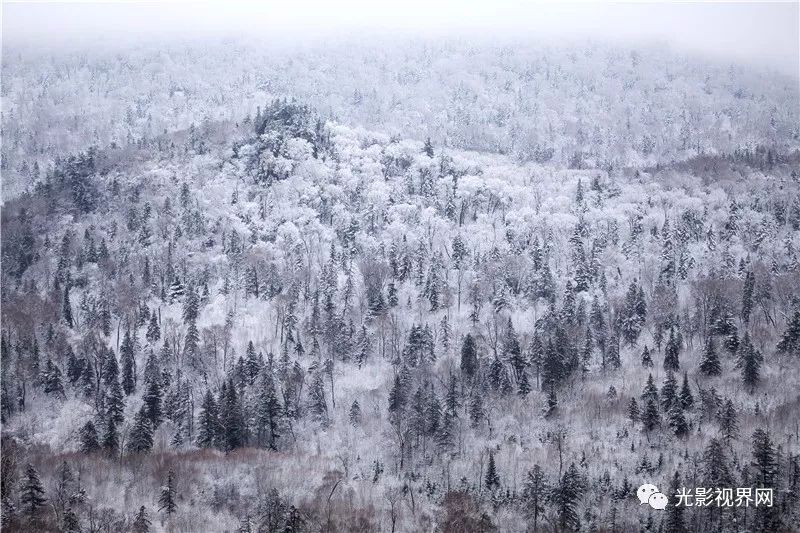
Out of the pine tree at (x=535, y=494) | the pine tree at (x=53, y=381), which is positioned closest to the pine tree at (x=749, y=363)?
the pine tree at (x=535, y=494)

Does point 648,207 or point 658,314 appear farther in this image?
point 648,207

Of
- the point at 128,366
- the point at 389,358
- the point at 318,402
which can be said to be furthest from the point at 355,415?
the point at 128,366

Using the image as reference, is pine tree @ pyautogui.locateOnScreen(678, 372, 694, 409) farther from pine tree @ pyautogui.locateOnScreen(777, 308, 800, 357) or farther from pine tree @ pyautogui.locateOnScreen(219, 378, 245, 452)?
pine tree @ pyautogui.locateOnScreen(219, 378, 245, 452)

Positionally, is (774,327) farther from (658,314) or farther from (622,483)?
(622,483)

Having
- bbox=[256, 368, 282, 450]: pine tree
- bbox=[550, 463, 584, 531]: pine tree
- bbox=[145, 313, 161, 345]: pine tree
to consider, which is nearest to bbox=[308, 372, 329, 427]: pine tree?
bbox=[256, 368, 282, 450]: pine tree

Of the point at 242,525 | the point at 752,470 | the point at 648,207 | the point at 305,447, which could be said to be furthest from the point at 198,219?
the point at 752,470

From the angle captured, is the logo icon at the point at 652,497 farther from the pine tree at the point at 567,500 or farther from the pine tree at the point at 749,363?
the pine tree at the point at 749,363
